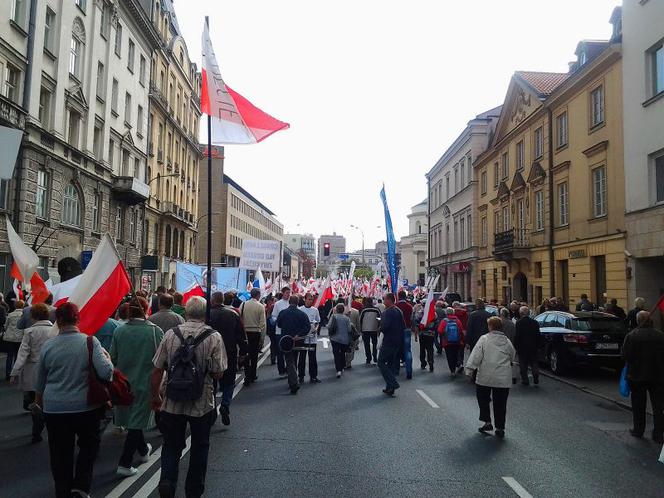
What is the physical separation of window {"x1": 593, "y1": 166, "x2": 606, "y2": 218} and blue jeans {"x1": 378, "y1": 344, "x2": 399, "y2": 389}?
16.3 m

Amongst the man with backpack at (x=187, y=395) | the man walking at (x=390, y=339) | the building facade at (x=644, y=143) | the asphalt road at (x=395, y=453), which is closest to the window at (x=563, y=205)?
the building facade at (x=644, y=143)

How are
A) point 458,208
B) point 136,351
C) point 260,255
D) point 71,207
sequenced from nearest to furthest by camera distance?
1. point 136,351
2. point 260,255
3. point 71,207
4. point 458,208

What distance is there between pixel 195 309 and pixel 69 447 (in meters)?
1.48

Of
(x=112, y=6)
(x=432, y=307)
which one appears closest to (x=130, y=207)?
(x=112, y=6)

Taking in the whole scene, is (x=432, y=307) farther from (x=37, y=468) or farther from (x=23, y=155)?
(x=23, y=155)

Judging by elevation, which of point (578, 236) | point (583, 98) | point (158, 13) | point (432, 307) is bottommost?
point (432, 307)

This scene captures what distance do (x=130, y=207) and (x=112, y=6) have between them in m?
11.6

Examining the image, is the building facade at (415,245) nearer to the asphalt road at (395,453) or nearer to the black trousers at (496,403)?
the asphalt road at (395,453)

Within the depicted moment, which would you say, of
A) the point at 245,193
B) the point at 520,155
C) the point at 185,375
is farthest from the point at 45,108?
the point at 245,193

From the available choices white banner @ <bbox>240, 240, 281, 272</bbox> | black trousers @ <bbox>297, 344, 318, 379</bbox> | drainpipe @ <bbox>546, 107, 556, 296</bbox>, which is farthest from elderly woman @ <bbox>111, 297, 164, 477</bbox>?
drainpipe @ <bbox>546, 107, 556, 296</bbox>

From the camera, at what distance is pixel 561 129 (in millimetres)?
28156

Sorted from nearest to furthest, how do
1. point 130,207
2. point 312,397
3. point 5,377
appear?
point 312,397 → point 5,377 → point 130,207

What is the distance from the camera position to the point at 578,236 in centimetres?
2591

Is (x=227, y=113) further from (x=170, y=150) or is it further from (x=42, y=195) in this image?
(x=170, y=150)
